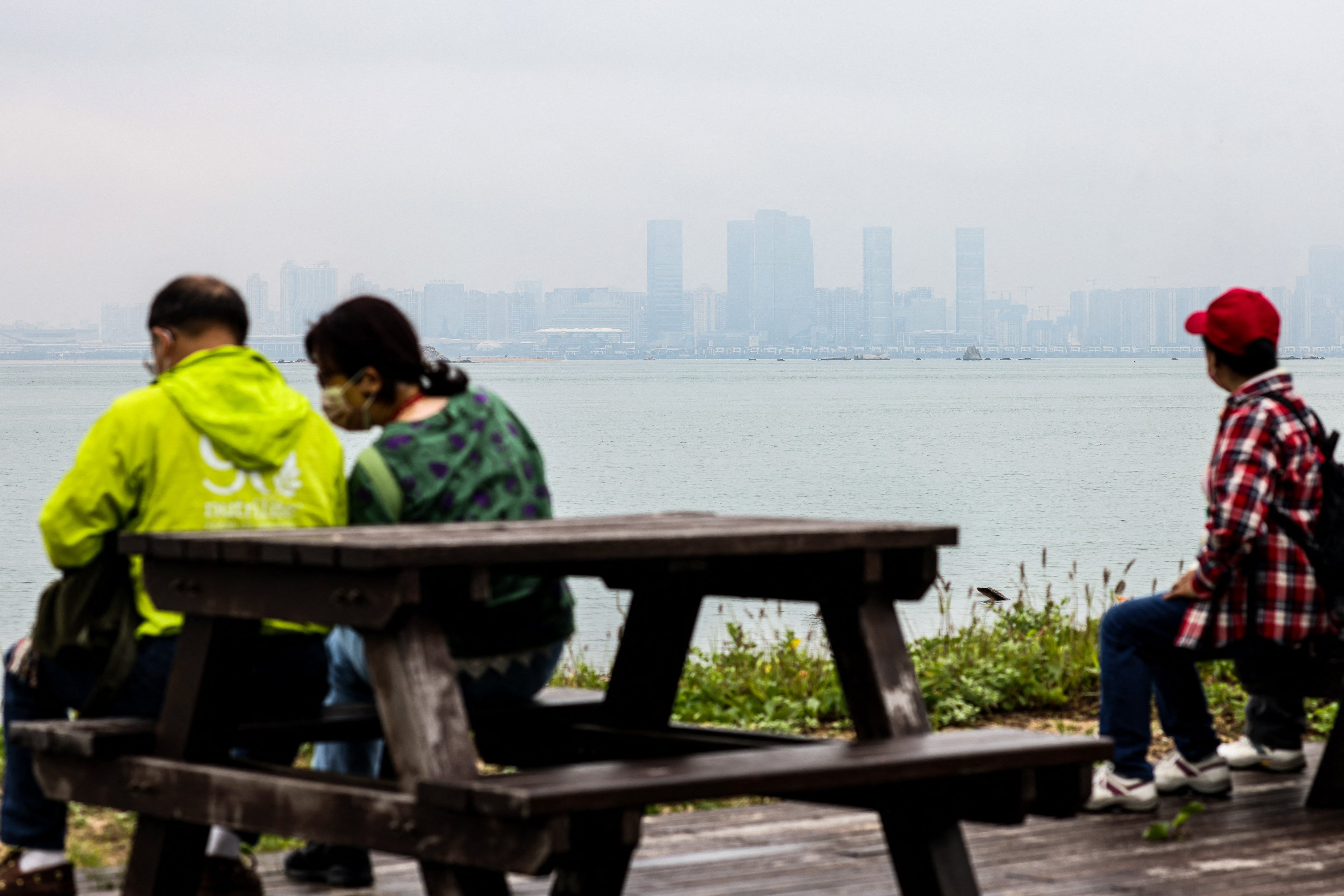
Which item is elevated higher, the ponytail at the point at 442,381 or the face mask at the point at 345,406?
the ponytail at the point at 442,381

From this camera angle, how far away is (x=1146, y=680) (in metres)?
5.97

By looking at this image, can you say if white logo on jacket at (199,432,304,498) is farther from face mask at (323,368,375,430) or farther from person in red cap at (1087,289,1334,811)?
person in red cap at (1087,289,1334,811)

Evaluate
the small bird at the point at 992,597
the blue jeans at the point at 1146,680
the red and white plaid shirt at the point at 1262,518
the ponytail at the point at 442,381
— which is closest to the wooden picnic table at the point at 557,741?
the ponytail at the point at 442,381

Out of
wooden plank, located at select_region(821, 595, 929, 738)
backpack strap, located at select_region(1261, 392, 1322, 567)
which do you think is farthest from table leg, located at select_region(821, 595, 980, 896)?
backpack strap, located at select_region(1261, 392, 1322, 567)

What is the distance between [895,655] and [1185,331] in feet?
6.78

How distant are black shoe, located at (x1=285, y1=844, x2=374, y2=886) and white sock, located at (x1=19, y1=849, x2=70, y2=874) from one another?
66cm

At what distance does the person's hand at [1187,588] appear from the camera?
18.5 ft

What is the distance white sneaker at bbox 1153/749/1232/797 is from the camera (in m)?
6.04

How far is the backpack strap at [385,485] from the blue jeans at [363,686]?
305 millimetres

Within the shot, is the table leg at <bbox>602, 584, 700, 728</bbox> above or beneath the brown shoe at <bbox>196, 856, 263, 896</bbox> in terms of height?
above

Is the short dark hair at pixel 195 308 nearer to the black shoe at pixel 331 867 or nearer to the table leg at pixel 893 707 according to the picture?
the black shoe at pixel 331 867

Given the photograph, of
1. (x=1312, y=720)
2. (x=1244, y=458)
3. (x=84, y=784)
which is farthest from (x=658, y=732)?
(x=1312, y=720)

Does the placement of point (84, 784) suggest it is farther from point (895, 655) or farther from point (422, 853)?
point (895, 655)

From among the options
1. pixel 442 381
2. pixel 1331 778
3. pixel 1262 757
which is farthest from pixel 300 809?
pixel 1262 757
